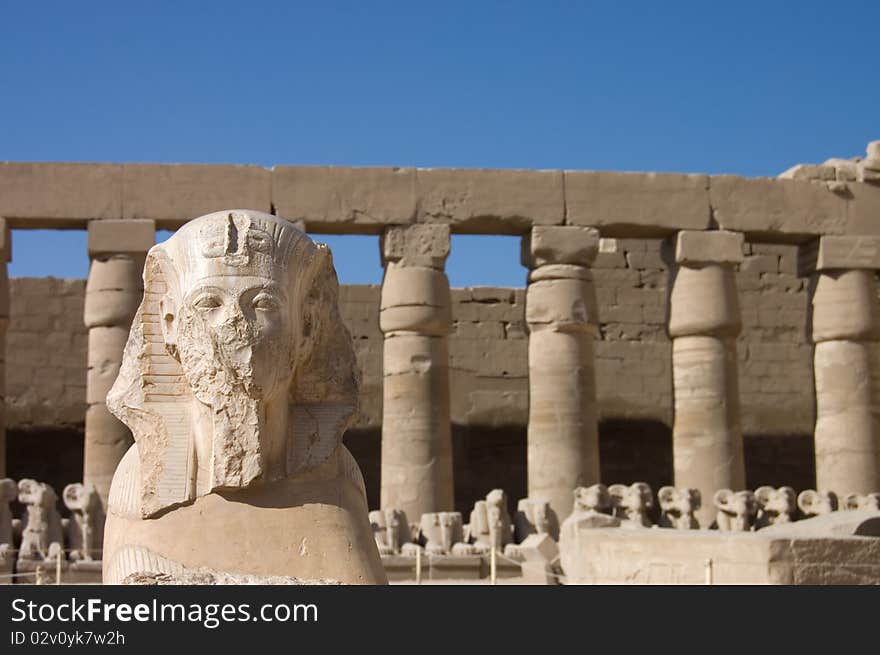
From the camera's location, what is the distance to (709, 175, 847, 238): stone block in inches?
619

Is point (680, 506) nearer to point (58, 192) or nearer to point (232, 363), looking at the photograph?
point (58, 192)

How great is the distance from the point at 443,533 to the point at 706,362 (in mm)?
3755

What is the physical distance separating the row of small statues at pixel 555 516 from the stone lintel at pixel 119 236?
3.67 metres

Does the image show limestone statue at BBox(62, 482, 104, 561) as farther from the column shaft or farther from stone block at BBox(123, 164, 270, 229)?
the column shaft

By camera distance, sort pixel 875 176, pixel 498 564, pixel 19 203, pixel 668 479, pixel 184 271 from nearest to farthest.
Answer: pixel 184 271 → pixel 498 564 → pixel 19 203 → pixel 875 176 → pixel 668 479

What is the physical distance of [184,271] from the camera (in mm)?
4500

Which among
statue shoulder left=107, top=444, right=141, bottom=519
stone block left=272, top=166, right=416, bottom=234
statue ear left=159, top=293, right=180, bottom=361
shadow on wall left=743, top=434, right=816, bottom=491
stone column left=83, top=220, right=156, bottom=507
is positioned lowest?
statue shoulder left=107, top=444, right=141, bottom=519

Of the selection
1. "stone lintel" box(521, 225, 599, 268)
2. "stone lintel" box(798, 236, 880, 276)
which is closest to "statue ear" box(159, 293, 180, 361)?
"stone lintel" box(521, 225, 599, 268)

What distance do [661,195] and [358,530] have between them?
11505 millimetres

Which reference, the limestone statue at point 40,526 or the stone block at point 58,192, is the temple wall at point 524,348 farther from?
the limestone statue at point 40,526

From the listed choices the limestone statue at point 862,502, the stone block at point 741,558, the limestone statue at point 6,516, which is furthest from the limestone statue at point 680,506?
the limestone statue at point 6,516

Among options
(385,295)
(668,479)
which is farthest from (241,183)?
(668,479)

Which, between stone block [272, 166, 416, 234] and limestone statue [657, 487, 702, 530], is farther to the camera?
stone block [272, 166, 416, 234]
